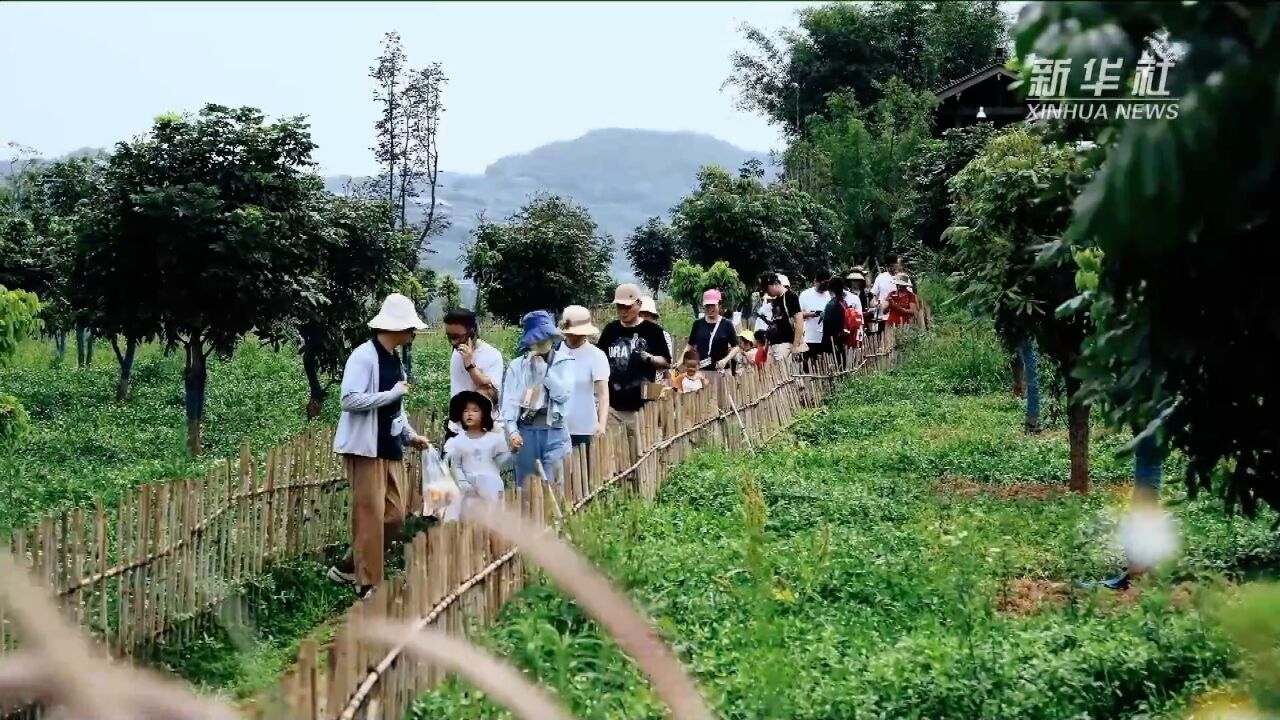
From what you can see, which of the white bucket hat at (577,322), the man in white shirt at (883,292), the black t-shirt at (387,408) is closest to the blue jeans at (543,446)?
the white bucket hat at (577,322)

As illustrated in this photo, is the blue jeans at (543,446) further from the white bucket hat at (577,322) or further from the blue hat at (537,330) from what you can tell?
the white bucket hat at (577,322)

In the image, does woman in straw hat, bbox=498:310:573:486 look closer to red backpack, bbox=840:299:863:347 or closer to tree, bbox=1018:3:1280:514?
tree, bbox=1018:3:1280:514

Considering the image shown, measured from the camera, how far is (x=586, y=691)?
4.98m

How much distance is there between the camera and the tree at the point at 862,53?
147 feet

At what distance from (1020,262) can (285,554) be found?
503cm

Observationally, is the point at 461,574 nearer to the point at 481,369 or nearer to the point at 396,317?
the point at 396,317

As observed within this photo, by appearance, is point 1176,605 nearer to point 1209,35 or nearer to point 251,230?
point 1209,35

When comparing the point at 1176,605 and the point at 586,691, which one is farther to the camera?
the point at 1176,605

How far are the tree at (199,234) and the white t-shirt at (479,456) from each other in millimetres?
5015

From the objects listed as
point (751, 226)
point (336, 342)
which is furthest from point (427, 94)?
point (336, 342)

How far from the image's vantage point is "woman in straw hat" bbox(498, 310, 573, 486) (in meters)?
8.38

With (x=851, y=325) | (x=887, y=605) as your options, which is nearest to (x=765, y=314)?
(x=851, y=325)

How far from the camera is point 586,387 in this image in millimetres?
8977

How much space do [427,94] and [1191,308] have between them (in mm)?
36842
